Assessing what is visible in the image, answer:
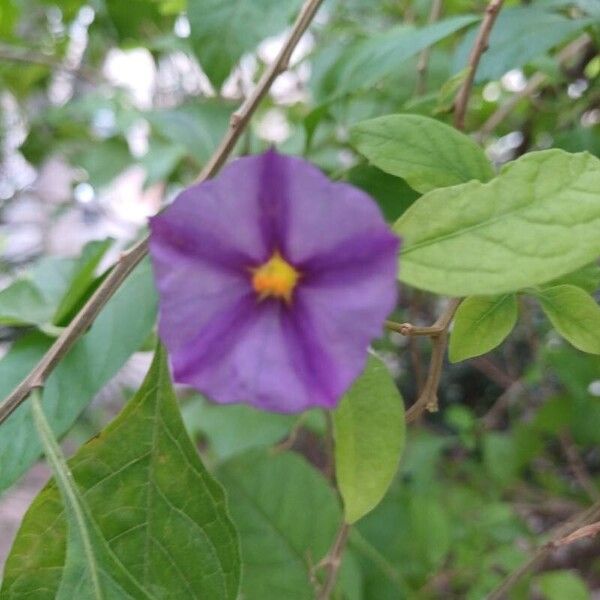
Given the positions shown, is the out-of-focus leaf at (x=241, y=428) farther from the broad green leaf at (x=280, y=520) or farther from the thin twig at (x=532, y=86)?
the thin twig at (x=532, y=86)

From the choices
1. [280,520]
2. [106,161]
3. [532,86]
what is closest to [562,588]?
[280,520]

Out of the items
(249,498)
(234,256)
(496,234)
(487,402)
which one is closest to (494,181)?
(496,234)

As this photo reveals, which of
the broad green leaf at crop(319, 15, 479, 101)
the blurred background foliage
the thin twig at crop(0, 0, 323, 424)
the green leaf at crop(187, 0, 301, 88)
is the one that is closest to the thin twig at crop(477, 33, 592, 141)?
the blurred background foliage

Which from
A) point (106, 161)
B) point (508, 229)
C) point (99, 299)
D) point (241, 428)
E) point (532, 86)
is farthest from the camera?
point (106, 161)

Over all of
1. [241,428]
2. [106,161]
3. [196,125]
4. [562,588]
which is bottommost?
[562,588]

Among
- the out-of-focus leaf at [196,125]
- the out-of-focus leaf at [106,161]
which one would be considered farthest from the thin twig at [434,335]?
the out-of-focus leaf at [106,161]

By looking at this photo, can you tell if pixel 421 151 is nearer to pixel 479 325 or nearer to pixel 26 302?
pixel 479 325
